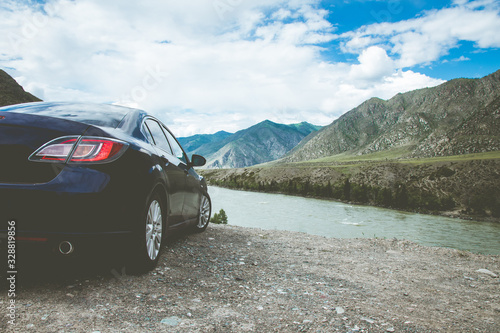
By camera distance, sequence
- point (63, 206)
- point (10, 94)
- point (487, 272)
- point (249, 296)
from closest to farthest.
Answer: point (63, 206)
point (249, 296)
point (487, 272)
point (10, 94)

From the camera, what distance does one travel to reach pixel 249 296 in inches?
155

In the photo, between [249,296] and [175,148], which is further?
[175,148]

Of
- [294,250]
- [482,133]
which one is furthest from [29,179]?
[482,133]

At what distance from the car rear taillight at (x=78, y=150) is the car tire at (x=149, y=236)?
75 cm

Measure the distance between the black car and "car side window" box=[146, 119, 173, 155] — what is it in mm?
820

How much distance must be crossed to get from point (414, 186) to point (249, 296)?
6102 centimetres

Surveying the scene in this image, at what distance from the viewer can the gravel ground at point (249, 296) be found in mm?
3055

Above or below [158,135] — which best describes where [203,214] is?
below

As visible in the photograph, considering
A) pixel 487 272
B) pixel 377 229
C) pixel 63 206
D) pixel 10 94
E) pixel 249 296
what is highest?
pixel 10 94

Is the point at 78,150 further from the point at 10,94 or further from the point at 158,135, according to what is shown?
the point at 10,94

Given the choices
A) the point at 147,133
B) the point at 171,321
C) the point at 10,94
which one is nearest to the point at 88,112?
the point at 147,133

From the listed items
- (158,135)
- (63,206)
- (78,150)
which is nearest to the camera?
(63,206)

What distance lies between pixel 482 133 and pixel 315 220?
102 meters

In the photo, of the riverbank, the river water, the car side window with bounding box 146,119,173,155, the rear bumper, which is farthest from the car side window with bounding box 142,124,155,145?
the riverbank
